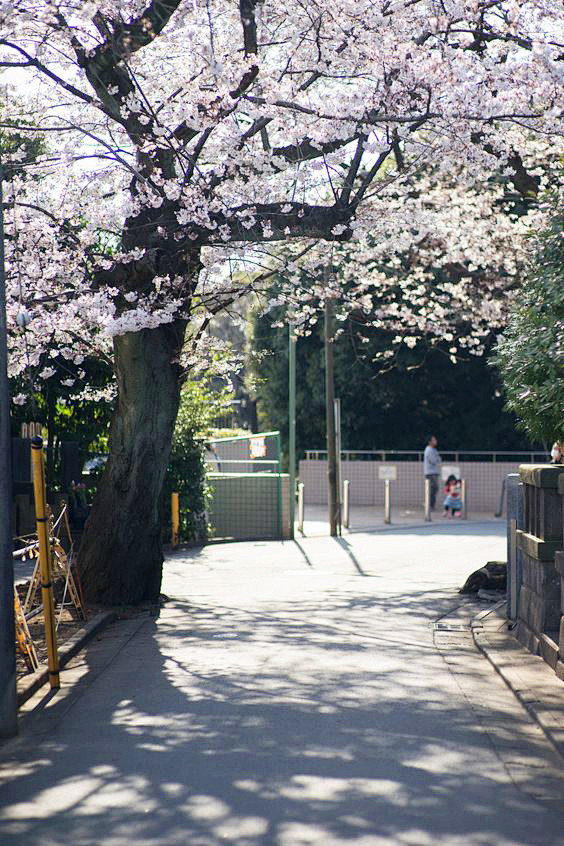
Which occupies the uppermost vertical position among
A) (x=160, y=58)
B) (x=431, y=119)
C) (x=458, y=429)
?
(x=160, y=58)

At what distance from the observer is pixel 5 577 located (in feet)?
26.7

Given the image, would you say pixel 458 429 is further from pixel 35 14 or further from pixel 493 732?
pixel 493 732

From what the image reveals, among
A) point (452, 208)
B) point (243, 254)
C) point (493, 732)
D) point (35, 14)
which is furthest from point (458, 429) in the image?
point (493, 732)

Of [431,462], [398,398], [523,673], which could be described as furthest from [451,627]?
[398,398]

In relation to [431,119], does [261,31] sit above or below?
above

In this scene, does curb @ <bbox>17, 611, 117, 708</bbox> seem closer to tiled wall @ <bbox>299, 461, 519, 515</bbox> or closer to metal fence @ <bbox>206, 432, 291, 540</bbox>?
metal fence @ <bbox>206, 432, 291, 540</bbox>

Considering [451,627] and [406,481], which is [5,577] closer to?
[451,627]

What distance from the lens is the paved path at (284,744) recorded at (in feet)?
18.9

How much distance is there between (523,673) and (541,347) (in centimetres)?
269

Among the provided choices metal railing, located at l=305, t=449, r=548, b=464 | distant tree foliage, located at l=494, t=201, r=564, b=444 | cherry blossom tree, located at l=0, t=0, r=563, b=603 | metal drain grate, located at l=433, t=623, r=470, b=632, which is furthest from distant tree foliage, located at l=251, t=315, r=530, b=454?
distant tree foliage, located at l=494, t=201, r=564, b=444

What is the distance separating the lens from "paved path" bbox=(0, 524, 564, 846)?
5750 millimetres

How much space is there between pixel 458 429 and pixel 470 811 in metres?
33.2

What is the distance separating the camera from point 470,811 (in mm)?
5949

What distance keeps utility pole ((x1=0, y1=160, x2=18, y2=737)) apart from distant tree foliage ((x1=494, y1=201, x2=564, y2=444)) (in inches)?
159
